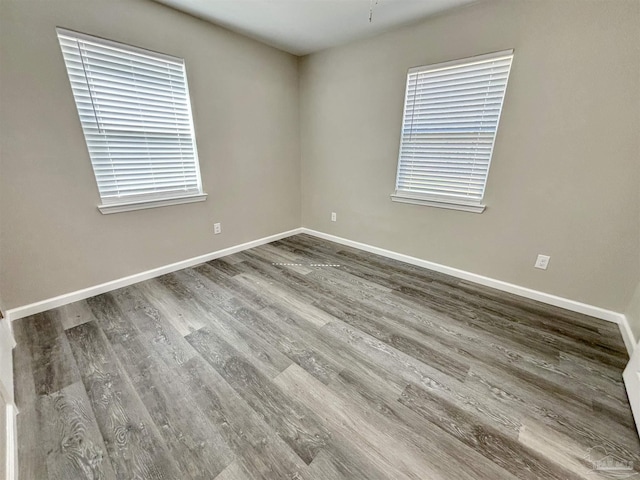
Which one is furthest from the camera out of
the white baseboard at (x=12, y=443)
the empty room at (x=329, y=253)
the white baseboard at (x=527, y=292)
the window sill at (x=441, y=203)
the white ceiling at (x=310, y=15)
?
the window sill at (x=441, y=203)

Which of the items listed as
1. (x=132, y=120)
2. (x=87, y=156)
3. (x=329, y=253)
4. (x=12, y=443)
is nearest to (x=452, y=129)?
(x=329, y=253)

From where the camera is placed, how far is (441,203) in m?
2.57

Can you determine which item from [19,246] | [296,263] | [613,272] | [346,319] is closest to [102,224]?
[19,246]

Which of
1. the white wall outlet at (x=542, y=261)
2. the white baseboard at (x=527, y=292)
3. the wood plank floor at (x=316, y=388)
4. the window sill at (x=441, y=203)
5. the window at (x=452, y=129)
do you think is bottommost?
the wood plank floor at (x=316, y=388)

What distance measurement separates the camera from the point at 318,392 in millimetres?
1374

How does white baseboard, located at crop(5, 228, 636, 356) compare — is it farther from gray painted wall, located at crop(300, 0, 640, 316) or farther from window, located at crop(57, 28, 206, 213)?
window, located at crop(57, 28, 206, 213)

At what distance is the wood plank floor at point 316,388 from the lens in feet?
3.51

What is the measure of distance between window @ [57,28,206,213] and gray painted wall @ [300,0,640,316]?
1.86 metres

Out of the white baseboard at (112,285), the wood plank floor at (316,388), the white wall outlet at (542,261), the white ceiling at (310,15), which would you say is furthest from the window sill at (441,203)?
the white baseboard at (112,285)

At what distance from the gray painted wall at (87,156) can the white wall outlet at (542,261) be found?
2.93m

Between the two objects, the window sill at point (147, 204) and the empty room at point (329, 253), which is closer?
the empty room at point (329, 253)

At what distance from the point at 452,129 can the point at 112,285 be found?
337 centimetres

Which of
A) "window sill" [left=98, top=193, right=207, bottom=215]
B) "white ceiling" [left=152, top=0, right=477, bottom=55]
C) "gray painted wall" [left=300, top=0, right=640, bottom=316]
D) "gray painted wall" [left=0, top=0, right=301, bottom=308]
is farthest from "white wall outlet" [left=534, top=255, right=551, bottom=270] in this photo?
"window sill" [left=98, top=193, right=207, bottom=215]

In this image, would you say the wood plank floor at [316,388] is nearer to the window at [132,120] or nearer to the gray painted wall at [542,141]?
the gray painted wall at [542,141]
